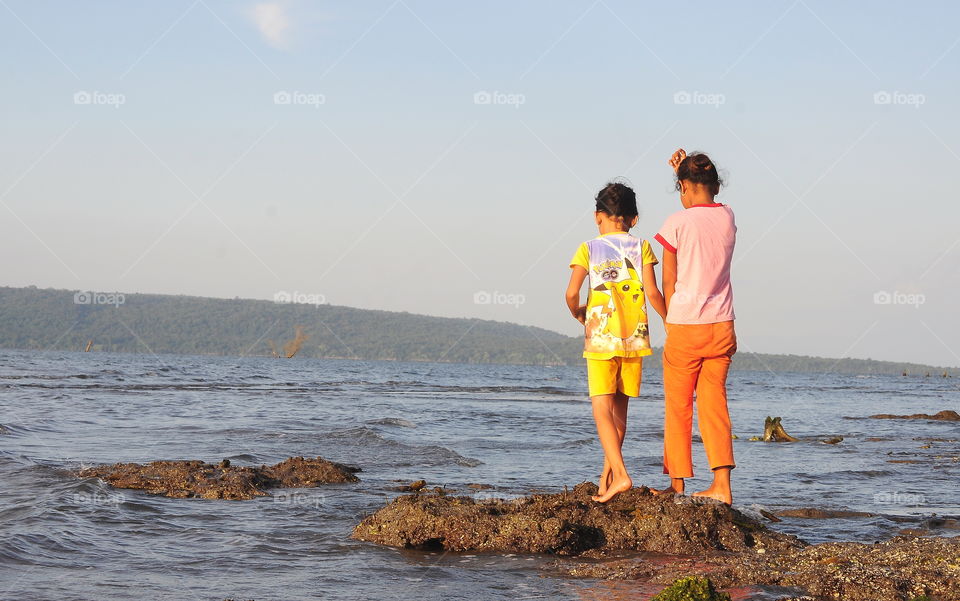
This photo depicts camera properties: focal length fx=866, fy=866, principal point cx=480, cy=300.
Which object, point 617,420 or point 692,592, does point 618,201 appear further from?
point 692,592

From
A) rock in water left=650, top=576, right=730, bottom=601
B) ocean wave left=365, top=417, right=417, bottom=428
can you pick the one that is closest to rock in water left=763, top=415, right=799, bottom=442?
ocean wave left=365, top=417, right=417, bottom=428

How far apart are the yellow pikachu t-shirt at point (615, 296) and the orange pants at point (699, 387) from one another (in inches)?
9.4

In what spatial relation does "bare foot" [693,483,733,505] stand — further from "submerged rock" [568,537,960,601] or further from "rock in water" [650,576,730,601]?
"rock in water" [650,576,730,601]

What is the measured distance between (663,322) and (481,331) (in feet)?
624

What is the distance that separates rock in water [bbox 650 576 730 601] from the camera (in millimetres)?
3580

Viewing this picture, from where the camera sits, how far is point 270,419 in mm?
18391

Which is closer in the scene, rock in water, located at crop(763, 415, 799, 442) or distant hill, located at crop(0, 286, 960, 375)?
rock in water, located at crop(763, 415, 799, 442)

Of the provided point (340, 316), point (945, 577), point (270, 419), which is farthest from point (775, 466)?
point (340, 316)

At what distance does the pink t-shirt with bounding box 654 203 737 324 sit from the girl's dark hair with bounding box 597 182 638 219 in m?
0.28

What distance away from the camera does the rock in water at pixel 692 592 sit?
3.58m

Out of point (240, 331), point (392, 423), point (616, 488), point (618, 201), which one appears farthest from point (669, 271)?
point (240, 331)

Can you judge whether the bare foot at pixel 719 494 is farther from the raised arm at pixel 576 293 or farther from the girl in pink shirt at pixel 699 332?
the raised arm at pixel 576 293

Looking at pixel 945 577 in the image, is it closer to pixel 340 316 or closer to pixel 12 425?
pixel 12 425

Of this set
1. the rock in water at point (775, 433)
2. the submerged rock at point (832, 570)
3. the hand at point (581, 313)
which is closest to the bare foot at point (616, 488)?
the submerged rock at point (832, 570)
